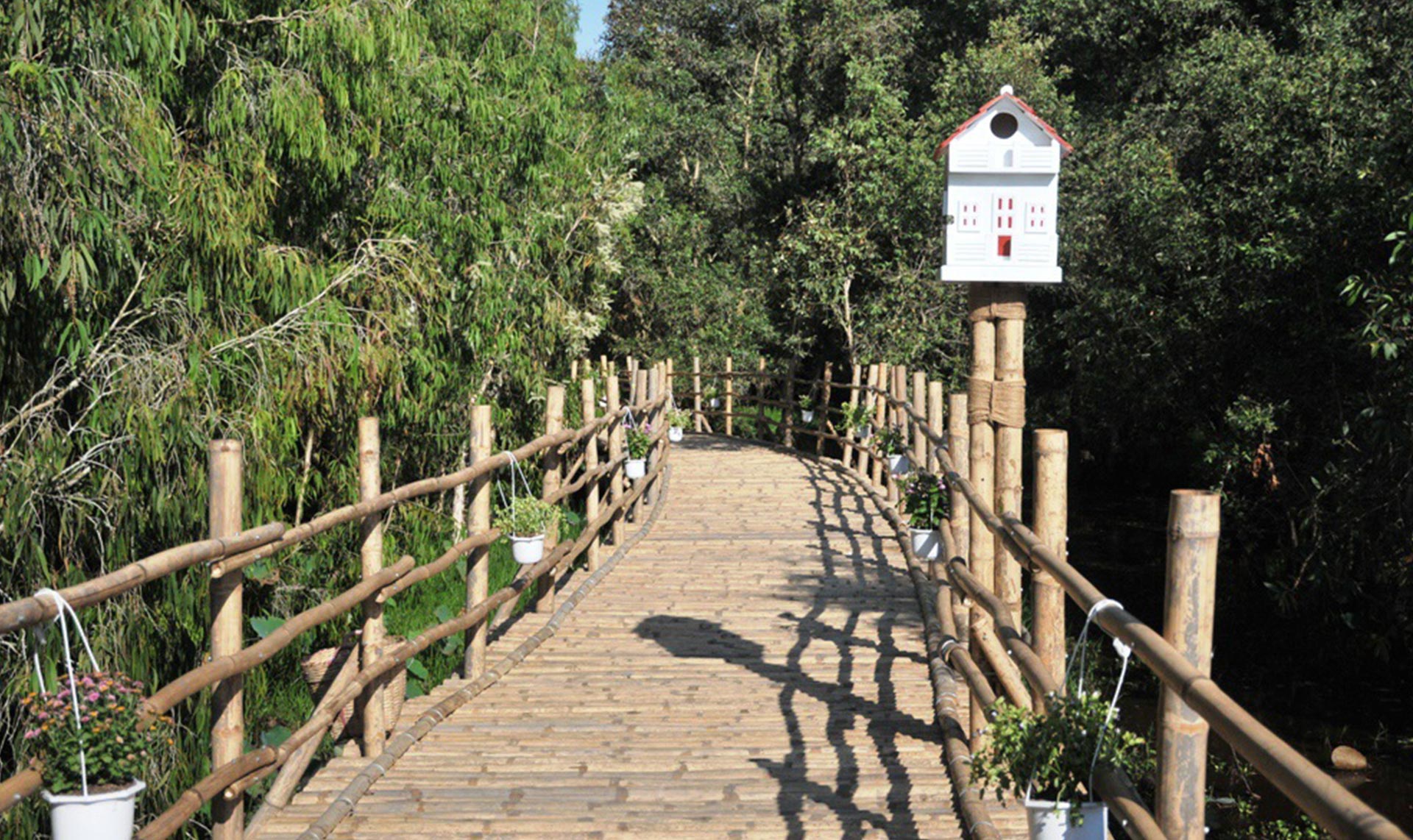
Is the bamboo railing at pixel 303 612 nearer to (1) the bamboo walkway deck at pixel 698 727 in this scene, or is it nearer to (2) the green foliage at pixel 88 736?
(2) the green foliage at pixel 88 736

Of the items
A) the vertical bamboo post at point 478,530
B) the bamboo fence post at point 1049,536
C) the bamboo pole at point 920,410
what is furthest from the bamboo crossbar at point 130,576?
the bamboo pole at point 920,410

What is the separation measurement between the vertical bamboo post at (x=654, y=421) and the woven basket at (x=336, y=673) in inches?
194

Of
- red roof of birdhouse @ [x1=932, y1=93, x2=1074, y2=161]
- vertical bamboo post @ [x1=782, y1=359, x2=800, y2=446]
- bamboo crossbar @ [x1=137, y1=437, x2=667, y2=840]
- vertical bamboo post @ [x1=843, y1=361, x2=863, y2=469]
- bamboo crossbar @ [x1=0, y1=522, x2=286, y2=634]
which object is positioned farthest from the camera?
vertical bamboo post @ [x1=782, y1=359, x2=800, y2=446]

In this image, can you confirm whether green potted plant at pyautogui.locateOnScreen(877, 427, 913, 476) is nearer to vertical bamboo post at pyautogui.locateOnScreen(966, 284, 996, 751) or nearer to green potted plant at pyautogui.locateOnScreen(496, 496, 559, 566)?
green potted plant at pyautogui.locateOnScreen(496, 496, 559, 566)

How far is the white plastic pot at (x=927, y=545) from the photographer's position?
6.67 m

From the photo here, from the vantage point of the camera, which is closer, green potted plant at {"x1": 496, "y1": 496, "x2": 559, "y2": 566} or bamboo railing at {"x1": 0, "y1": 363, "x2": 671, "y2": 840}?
bamboo railing at {"x1": 0, "y1": 363, "x2": 671, "y2": 840}

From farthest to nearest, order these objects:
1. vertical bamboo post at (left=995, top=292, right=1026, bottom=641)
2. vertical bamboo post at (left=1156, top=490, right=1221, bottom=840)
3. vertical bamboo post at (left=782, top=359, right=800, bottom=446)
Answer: vertical bamboo post at (left=782, top=359, right=800, bottom=446)
vertical bamboo post at (left=995, top=292, right=1026, bottom=641)
vertical bamboo post at (left=1156, top=490, right=1221, bottom=840)

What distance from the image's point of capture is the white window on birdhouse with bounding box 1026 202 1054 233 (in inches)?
224

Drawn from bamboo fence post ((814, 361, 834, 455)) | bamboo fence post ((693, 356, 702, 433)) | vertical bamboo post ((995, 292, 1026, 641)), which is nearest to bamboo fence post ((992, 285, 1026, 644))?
vertical bamboo post ((995, 292, 1026, 641))

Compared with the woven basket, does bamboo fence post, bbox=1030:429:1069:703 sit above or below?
above

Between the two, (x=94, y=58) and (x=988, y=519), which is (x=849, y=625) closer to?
(x=988, y=519)

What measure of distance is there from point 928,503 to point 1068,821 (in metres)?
3.84

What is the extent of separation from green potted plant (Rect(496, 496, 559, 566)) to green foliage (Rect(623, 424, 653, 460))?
4202 mm

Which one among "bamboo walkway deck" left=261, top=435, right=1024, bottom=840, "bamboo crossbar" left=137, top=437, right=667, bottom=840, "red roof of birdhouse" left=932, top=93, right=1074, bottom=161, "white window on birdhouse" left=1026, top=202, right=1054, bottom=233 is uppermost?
"red roof of birdhouse" left=932, top=93, right=1074, bottom=161
